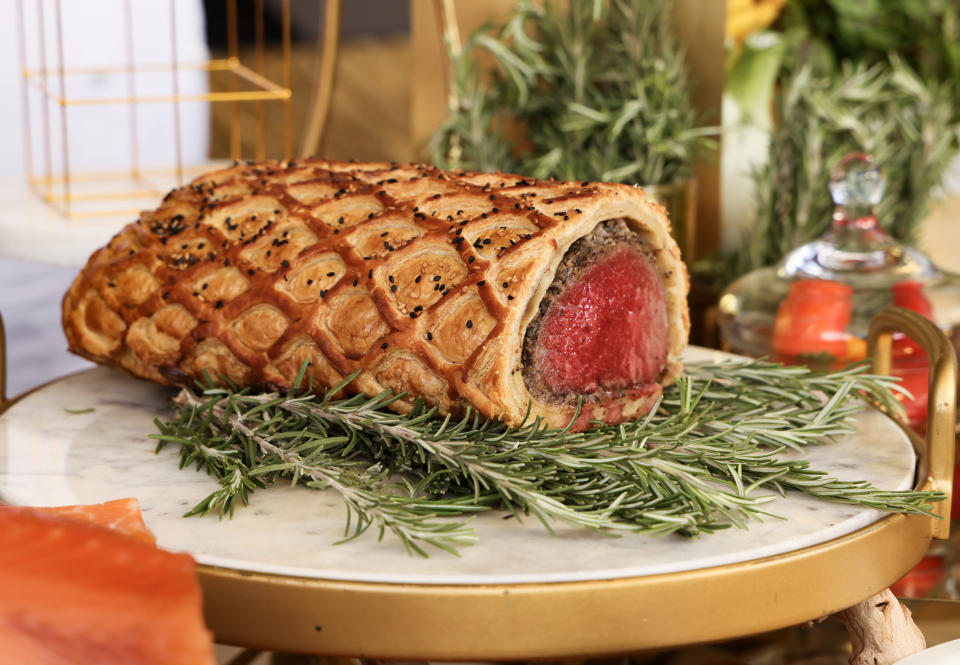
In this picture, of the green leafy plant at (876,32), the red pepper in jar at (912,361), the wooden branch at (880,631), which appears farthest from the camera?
the green leafy plant at (876,32)

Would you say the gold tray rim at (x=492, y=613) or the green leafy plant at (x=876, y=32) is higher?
the green leafy plant at (x=876, y=32)

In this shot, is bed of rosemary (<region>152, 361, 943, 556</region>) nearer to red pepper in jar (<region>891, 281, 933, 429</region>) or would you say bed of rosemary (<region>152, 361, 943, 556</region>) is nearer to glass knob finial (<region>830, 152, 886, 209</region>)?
red pepper in jar (<region>891, 281, 933, 429</region>)

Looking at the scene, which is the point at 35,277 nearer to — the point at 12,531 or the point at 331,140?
the point at 331,140

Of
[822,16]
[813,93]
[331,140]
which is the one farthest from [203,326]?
[331,140]

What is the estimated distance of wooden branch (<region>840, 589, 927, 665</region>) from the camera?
2.81 feet

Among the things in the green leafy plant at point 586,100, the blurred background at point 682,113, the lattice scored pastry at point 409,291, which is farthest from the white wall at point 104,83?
the lattice scored pastry at point 409,291

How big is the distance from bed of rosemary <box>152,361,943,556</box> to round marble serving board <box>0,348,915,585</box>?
0.01 m

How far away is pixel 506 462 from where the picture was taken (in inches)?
33.2

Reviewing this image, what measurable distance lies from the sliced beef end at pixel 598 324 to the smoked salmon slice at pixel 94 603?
398 millimetres

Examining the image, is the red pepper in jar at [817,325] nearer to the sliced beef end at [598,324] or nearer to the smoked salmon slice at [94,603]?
the sliced beef end at [598,324]

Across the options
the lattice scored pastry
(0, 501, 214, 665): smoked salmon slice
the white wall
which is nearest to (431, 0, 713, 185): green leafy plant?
the lattice scored pastry

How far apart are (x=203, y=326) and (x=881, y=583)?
0.63 metres

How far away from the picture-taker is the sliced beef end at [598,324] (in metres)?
0.94

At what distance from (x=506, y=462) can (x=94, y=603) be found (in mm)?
Answer: 346
